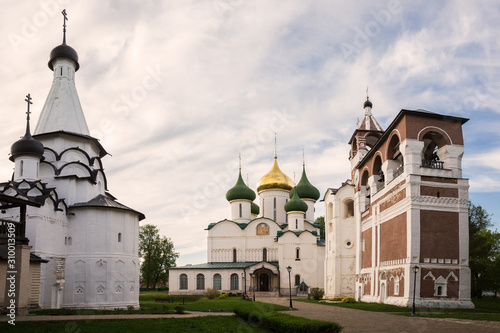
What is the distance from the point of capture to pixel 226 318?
17.2 m

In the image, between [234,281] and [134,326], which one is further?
[234,281]

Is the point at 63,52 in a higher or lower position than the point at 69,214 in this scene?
higher

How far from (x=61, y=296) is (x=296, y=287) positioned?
24005 mm

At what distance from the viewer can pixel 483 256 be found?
3678cm

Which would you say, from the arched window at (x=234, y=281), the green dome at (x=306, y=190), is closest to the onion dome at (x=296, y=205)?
the green dome at (x=306, y=190)

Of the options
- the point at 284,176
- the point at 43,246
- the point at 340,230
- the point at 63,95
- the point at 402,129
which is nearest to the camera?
the point at 43,246

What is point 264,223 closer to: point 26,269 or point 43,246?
point 43,246

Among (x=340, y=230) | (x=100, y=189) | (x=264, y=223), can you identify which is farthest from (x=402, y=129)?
(x=264, y=223)

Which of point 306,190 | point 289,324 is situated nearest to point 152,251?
point 306,190

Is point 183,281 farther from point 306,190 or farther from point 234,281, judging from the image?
point 306,190

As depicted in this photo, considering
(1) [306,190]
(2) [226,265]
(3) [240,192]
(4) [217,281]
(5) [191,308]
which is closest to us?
(5) [191,308]

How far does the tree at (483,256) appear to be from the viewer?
3509cm

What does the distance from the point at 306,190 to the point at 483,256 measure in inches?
761

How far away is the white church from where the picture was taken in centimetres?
2422
